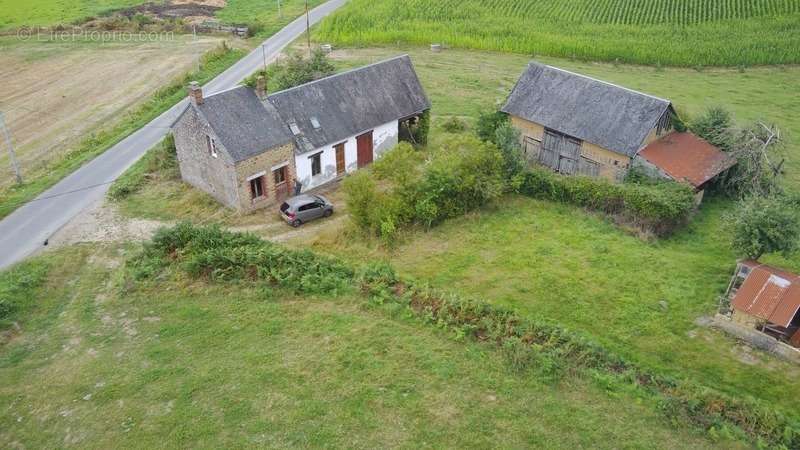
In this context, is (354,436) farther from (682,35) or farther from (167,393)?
(682,35)

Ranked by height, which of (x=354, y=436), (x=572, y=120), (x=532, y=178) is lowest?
(x=354, y=436)

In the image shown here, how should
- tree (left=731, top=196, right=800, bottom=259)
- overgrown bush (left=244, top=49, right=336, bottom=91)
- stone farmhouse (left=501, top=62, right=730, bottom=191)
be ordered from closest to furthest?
1. tree (left=731, top=196, right=800, bottom=259)
2. stone farmhouse (left=501, top=62, right=730, bottom=191)
3. overgrown bush (left=244, top=49, right=336, bottom=91)

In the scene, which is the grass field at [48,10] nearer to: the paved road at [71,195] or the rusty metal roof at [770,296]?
the paved road at [71,195]

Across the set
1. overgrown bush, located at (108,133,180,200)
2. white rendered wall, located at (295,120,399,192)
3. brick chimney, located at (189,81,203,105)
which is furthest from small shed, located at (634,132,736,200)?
overgrown bush, located at (108,133,180,200)

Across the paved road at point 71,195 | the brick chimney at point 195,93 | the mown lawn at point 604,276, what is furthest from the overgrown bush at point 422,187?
the paved road at point 71,195

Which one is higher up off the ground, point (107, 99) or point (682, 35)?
point (682, 35)

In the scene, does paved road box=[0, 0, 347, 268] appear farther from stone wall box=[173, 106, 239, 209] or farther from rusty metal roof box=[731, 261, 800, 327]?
rusty metal roof box=[731, 261, 800, 327]

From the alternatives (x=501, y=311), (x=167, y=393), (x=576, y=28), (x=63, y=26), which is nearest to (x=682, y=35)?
(x=576, y=28)
